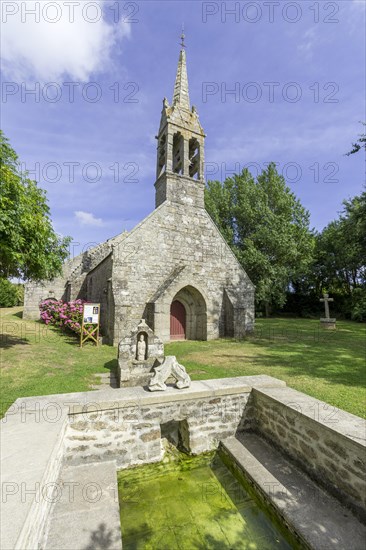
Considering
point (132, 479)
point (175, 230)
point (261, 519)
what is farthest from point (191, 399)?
point (175, 230)

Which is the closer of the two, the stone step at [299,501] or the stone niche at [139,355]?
the stone step at [299,501]

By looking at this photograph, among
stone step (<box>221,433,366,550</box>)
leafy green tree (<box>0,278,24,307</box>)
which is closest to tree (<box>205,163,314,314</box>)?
stone step (<box>221,433,366,550</box>)

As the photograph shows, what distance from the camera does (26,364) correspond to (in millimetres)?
7879

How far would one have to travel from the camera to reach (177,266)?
44.2 feet

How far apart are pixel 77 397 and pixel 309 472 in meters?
3.78

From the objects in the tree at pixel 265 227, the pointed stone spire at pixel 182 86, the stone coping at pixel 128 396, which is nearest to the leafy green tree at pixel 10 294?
the tree at pixel 265 227

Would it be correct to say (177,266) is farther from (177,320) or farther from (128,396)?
(128,396)

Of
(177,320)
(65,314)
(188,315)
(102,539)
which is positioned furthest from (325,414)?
(65,314)

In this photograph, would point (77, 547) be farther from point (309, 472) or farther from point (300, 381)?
point (300, 381)

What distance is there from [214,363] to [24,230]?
310 inches

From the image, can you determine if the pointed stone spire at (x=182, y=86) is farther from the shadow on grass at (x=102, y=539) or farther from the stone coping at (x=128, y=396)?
the shadow on grass at (x=102, y=539)

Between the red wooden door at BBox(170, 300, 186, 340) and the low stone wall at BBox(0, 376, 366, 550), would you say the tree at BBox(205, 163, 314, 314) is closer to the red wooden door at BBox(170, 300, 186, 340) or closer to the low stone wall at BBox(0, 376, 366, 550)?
the red wooden door at BBox(170, 300, 186, 340)

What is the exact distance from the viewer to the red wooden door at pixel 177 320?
13969 millimetres

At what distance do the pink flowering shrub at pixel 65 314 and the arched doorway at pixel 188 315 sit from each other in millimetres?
4829
